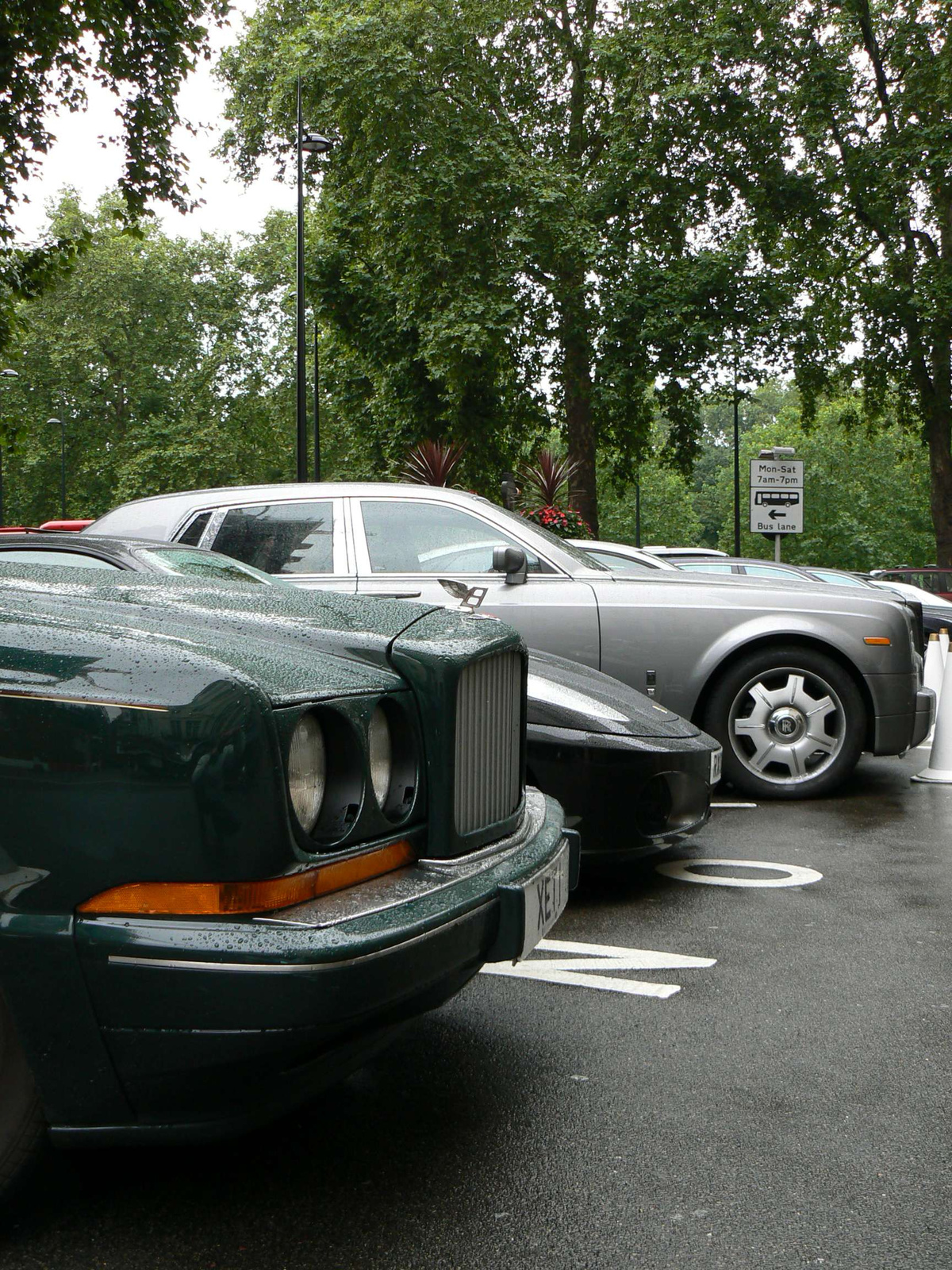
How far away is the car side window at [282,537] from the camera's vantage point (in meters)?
6.84

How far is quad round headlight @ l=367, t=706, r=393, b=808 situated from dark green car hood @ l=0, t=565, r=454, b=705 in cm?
7

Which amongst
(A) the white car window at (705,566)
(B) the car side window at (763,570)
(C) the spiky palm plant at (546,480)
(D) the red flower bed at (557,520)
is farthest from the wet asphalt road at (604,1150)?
(C) the spiky palm plant at (546,480)

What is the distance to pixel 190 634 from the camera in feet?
7.96

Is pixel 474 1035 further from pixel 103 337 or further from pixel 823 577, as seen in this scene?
pixel 103 337

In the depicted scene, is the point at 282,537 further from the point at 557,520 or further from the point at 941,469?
the point at 941,469

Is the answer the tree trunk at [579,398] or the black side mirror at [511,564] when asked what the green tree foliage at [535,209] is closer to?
the tree trunk at [579,398]

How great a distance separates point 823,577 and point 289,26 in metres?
19.8

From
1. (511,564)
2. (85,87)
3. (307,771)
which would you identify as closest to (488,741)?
(307,771)

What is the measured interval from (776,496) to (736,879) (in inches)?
506

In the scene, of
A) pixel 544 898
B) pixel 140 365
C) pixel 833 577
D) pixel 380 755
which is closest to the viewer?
pixel 380 755

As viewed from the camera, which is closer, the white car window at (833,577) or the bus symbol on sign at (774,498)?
→ the white car window at (833,577)

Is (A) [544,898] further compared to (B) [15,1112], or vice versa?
(A) [544,898]

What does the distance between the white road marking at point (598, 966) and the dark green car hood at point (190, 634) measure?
1409mm

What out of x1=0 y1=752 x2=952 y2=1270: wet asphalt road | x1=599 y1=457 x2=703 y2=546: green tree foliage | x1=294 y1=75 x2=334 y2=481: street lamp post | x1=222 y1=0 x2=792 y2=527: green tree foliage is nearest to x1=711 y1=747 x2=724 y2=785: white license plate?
x1=0 y1=752 x2=952 y2=1270: wet asphalt road
